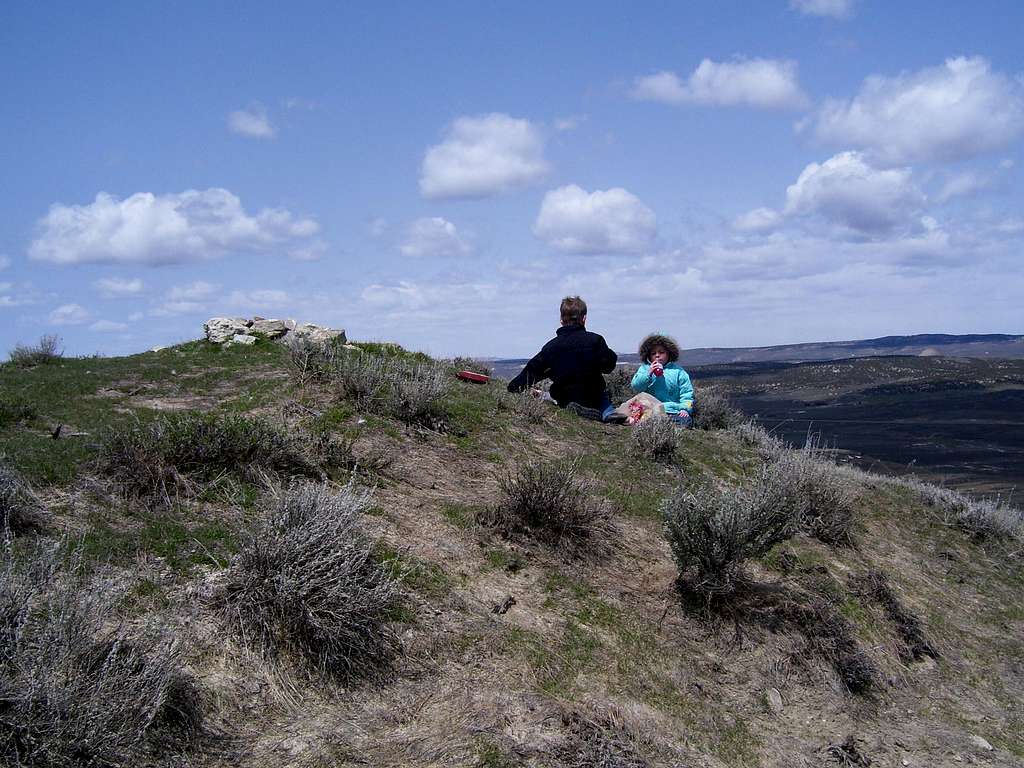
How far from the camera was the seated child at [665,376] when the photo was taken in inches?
376

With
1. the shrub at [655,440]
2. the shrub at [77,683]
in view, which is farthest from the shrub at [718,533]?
the shrub at [77,683]

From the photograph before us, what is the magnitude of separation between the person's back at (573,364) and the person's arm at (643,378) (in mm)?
454

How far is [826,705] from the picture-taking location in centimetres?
479

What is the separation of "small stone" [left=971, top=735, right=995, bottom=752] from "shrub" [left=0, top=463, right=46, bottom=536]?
5583 mm

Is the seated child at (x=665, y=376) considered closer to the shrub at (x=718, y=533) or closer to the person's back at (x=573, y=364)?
the person's back at (x=573, y=364)

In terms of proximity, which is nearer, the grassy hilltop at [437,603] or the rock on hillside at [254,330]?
the grassy hilltop at [437,603]

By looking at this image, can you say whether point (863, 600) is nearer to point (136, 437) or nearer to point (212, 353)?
point (136, 437)

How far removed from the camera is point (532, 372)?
9250 mm

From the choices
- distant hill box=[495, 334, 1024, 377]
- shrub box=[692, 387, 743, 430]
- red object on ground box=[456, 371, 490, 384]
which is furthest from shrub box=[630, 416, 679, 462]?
distant hill box=[495, 334, 1024, 377]

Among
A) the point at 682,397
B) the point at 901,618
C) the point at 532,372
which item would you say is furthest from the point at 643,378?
the point at 901,618

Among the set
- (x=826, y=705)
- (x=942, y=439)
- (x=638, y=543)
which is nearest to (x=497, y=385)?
(x=638, y=543)

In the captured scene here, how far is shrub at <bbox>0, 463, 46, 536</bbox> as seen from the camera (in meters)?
4.06

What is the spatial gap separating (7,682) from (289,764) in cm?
109

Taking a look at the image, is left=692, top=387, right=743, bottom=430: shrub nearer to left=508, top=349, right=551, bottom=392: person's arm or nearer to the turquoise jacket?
the turquoise jacket
